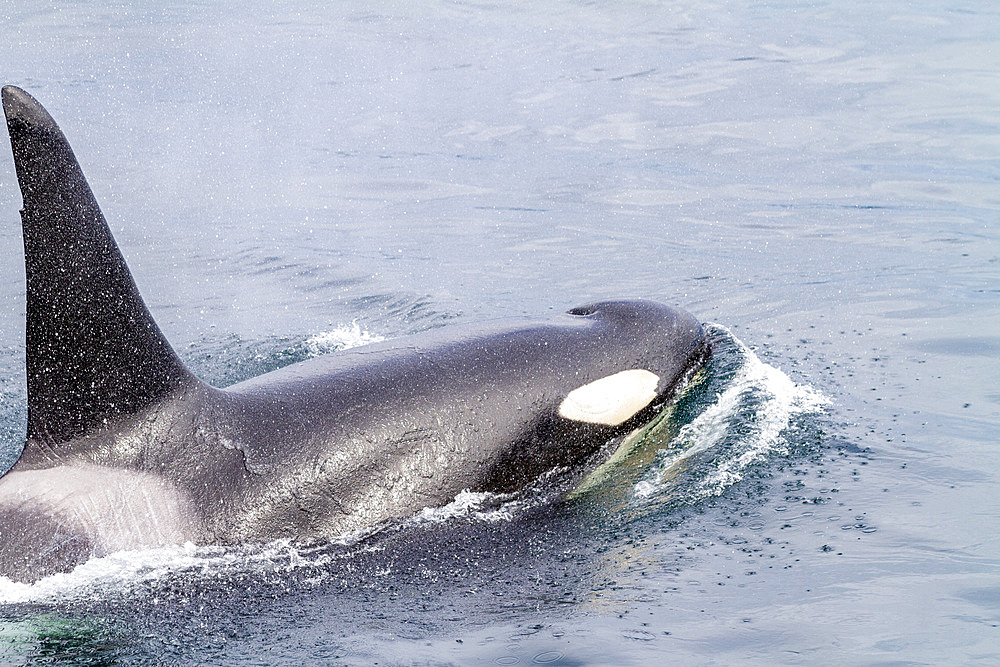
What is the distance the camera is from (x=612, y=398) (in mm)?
8016

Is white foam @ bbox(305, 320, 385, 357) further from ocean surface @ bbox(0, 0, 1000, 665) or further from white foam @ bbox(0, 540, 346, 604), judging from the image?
white foam @ bbox(0, 540, 346, 604)

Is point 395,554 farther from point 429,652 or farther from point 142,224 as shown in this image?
point 142,224

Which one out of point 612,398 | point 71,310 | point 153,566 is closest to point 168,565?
point 153,566

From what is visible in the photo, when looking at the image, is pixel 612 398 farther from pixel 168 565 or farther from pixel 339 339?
pixel 339 339

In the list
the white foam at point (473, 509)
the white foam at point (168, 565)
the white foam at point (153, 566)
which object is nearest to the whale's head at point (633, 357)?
the white foam at point (473, 509)

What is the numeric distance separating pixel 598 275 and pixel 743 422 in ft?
16.9

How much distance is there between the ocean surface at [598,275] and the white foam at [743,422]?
0.10ft

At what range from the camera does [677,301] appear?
40.0ft

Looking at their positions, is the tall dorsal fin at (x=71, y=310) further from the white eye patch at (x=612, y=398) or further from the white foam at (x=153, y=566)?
the white eye patch at (x=612, y=398)

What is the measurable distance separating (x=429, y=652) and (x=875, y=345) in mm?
6133

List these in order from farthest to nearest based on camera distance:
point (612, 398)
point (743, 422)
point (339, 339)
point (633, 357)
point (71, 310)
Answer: point (339, 339)
point (743, 422)
point (633, 357)
point (612, 398)
point (71, 310)

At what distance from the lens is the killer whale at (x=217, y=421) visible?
5938mm

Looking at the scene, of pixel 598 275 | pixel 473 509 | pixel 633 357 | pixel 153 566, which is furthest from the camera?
pixel 598 275

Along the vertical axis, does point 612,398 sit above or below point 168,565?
below
